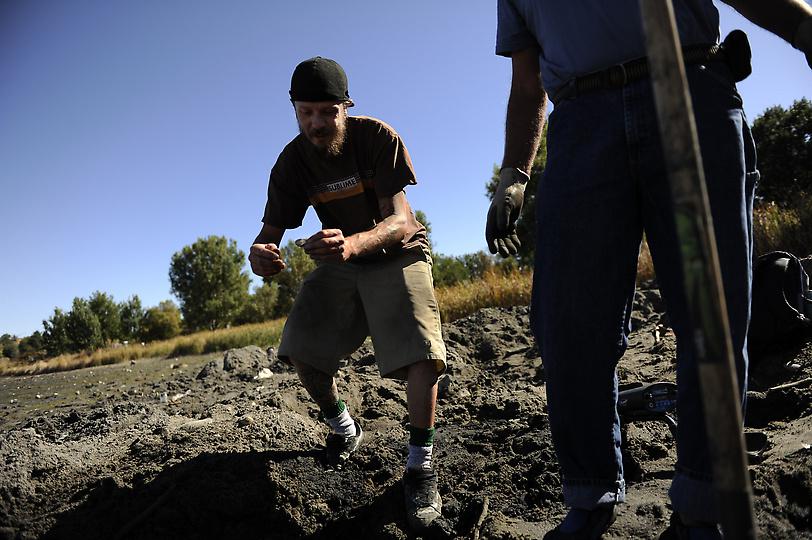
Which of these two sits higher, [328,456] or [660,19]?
[660,19]

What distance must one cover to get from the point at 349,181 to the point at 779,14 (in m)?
1.98

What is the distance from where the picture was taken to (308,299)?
3.15 meters

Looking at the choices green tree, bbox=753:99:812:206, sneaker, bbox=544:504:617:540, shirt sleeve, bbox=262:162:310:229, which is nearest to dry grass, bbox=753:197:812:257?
shirt sleeve, bbox=262:162:310:229

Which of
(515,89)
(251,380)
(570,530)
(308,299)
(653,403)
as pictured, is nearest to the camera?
(570,530)

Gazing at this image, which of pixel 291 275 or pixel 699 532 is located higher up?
pixel 291 275

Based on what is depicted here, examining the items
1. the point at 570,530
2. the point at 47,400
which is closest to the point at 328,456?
the point at 570,530

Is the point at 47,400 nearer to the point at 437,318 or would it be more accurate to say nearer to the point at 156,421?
the point at 156,421

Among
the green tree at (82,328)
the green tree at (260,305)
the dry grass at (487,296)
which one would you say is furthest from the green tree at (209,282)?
the dry grass at (487,296)

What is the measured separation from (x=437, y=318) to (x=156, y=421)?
97.8 inches

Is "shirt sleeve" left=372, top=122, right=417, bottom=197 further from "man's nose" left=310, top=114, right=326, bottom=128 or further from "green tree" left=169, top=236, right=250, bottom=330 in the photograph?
"green tree" left=169, top=236, right=250, bottom=330

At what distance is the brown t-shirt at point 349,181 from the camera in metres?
2.97

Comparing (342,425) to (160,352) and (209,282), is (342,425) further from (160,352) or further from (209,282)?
(209,282)

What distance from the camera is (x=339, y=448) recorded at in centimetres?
327

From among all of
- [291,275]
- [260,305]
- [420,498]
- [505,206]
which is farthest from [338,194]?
[260,305]
